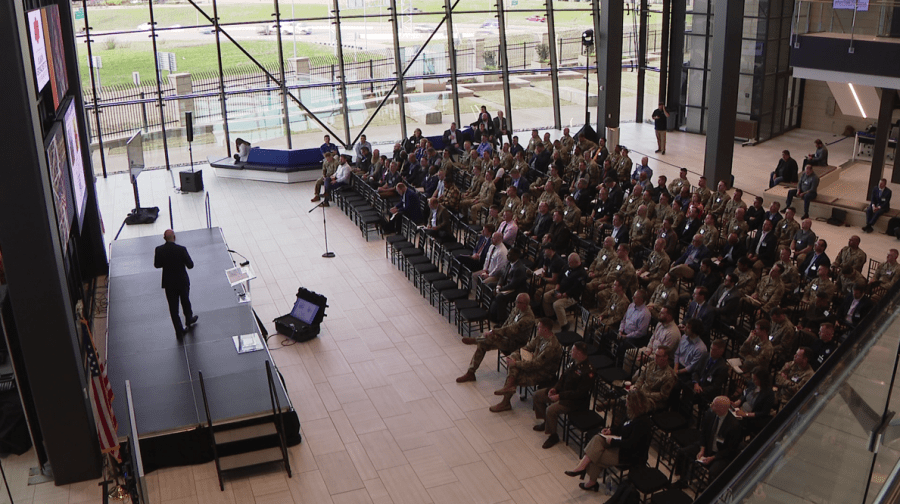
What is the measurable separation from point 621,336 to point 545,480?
6.99ft

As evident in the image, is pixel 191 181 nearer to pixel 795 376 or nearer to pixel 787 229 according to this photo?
pixel 787 229

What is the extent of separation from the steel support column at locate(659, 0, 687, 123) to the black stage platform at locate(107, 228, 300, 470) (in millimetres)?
15541

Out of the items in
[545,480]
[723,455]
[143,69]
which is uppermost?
[143,69]

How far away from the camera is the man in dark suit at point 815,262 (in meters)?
10.9

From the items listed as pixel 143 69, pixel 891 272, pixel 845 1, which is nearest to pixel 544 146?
pixel 845 1

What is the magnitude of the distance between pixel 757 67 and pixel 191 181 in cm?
1492

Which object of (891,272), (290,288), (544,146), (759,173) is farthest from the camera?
(759,173)

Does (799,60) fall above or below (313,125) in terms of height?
above

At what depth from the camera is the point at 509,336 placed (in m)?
10.0

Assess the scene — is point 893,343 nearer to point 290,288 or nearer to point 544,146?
point 290,288

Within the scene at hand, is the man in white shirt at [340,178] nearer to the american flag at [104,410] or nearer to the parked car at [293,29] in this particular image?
the parked car at [293,29]

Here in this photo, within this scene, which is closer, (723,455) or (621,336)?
(723,455)

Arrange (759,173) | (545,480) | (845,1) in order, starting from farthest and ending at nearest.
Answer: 1. (759,173)
2. (845,1)
3. (545,480)

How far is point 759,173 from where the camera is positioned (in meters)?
19.5
